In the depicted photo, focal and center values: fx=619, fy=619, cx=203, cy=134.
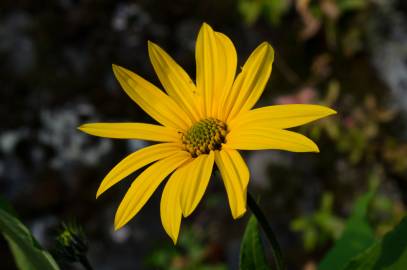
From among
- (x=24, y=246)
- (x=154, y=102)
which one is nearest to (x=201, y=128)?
(x=154, y=102)

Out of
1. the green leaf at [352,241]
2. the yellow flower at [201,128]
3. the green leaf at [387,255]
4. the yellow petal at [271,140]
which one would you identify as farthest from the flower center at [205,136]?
the green leaf at [352,241]

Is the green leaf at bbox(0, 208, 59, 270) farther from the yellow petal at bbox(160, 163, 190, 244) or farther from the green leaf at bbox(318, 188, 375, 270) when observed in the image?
the green leaf at bbox(318, 188, 375, 270)

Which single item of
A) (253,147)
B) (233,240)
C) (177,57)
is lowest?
(233,240)

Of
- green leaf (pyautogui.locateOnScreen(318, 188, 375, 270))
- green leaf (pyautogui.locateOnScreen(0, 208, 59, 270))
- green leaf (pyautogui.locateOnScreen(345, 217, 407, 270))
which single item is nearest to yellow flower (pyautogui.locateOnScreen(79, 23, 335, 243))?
green leaf (pyautogui.locateOnScreen(0, 208, 59, 270))

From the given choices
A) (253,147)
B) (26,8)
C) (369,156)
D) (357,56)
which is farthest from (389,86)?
(253,147)

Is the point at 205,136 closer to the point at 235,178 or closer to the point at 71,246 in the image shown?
the point at 235,178

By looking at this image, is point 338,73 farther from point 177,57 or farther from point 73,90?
point 73,90

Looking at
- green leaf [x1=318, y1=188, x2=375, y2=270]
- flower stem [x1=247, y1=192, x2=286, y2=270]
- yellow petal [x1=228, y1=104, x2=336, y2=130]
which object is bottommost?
green leaf [x1=318, y1=188, x2=375, y2=270]
